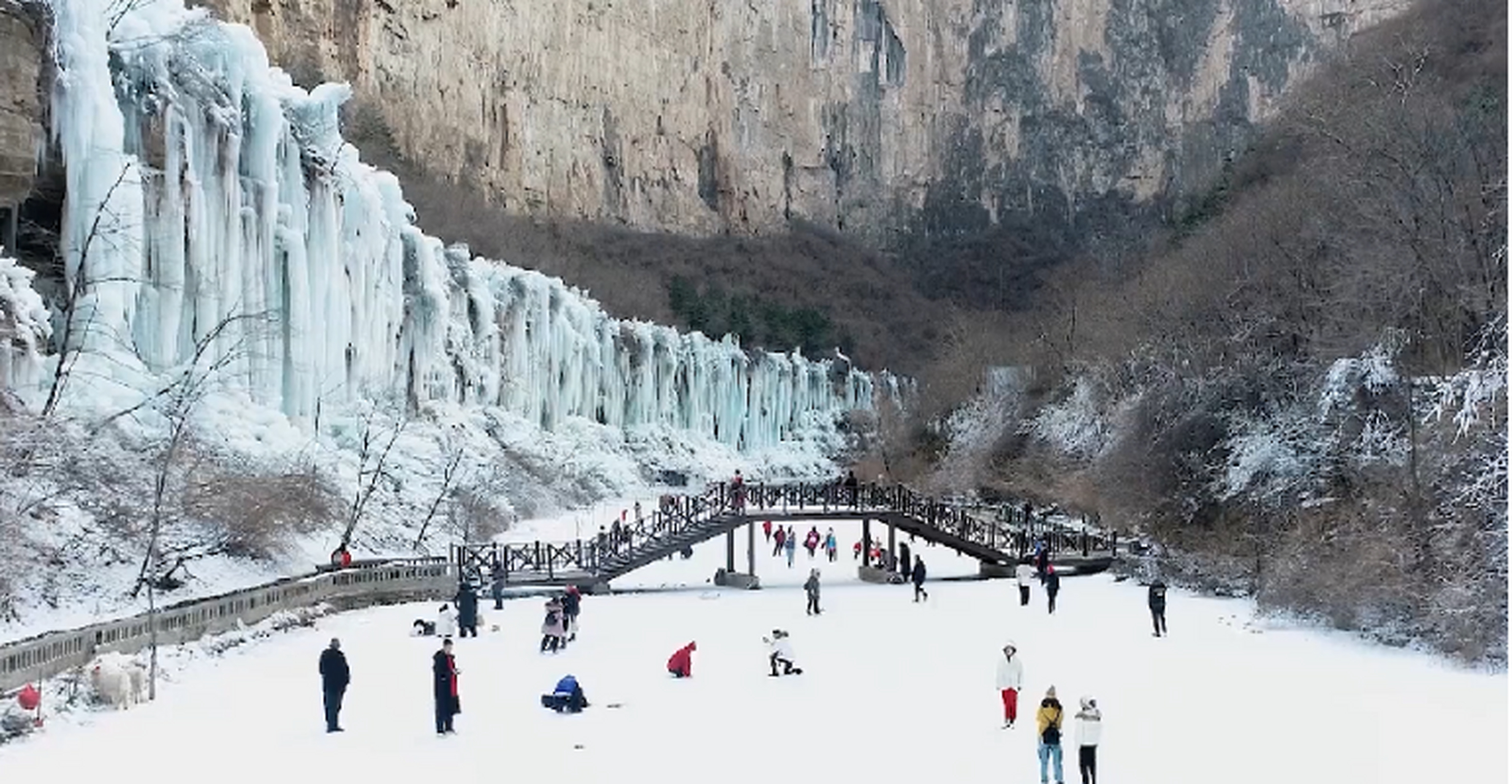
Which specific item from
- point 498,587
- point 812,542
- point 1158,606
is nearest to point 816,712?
point 1158,606

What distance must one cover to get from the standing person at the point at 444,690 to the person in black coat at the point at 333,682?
0.90m

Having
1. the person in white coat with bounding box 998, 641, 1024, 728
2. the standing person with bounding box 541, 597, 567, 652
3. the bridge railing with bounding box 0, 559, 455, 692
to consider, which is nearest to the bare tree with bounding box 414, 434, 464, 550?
the bridge railing with bounding box 0, 559, 455, 692

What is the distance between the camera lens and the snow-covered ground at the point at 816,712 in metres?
13.5

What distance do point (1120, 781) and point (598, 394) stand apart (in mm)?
60445

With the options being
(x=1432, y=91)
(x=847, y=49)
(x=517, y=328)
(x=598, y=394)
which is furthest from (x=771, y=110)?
(x=1432, y=91)

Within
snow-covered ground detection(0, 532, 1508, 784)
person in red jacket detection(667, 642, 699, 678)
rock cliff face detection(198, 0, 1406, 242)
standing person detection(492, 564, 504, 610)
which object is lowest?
snow-covered ground detection(0, 532, 1508, 784)

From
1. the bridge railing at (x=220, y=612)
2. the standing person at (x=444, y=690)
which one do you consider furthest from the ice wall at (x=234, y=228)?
the standing person at (x=444, y=690)

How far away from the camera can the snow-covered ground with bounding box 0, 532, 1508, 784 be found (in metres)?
13.5

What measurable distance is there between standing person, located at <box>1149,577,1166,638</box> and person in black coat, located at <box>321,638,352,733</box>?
1344 centimetres

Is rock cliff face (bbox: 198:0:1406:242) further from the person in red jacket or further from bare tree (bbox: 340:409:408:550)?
the person in red jacket

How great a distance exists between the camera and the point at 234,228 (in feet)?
100

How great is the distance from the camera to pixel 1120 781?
1285 cm

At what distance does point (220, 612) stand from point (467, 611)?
401 centimetres

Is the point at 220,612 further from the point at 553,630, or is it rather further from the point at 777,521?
the point at 777,521
